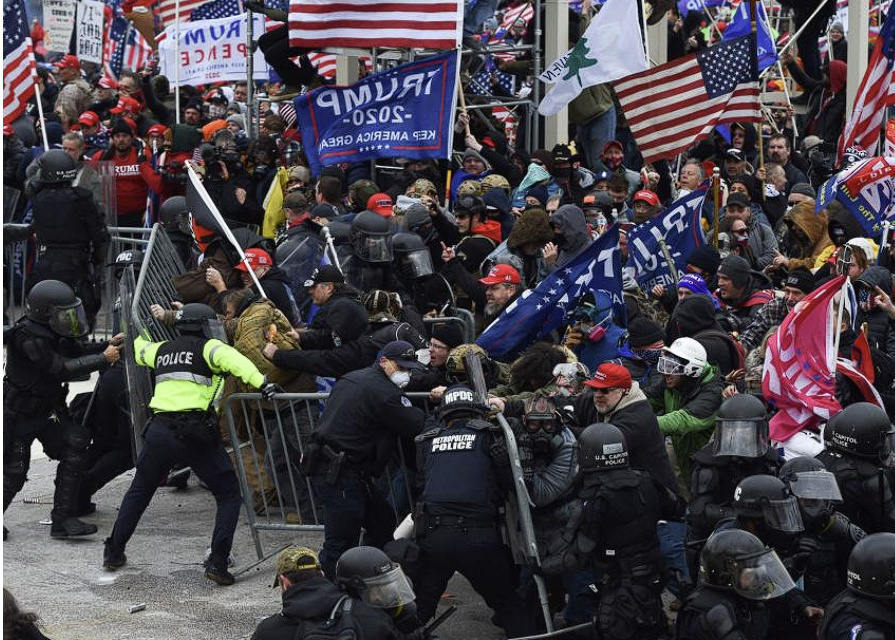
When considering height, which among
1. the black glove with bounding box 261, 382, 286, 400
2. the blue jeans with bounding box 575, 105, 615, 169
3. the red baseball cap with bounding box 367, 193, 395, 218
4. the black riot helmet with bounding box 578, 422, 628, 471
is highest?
the blue jeans with bounding box 575, 105, 615, 169

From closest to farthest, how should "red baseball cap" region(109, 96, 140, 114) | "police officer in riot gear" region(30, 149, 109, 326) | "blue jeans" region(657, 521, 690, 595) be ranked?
"blue jeans" region(657, 521, 690, 595), "police officer in riot gear" region(30, 149, 109, 326), "red baseball cap" region(109, 96, 140, 114)

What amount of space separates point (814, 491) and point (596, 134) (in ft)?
29.2

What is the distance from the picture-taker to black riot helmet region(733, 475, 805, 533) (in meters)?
7.71

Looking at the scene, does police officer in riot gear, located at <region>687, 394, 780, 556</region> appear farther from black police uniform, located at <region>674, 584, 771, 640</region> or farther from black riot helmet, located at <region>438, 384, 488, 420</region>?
black riot helmet, located at <region>438, 384, 488, 420</region>

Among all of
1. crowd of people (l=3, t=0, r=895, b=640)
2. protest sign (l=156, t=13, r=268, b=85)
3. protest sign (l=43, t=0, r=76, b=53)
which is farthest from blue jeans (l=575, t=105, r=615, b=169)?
protest sign (l=43, t=0, r=76, b=53)

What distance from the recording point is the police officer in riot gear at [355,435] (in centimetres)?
941

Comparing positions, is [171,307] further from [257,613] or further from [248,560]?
[257,613]

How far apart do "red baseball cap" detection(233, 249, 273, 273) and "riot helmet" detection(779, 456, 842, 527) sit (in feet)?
16.0

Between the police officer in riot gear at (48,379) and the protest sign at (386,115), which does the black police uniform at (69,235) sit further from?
the police officer in riot gear at (48,379)

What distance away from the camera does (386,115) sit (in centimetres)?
1354

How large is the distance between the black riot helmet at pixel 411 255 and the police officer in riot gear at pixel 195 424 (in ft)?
6.51

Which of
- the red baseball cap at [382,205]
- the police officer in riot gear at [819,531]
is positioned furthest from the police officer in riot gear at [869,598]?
the red baseball cap at [382,205]

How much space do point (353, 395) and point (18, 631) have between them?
8.94 feet

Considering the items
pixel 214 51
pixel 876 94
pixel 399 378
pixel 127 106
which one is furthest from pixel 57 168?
pixel 876 94
